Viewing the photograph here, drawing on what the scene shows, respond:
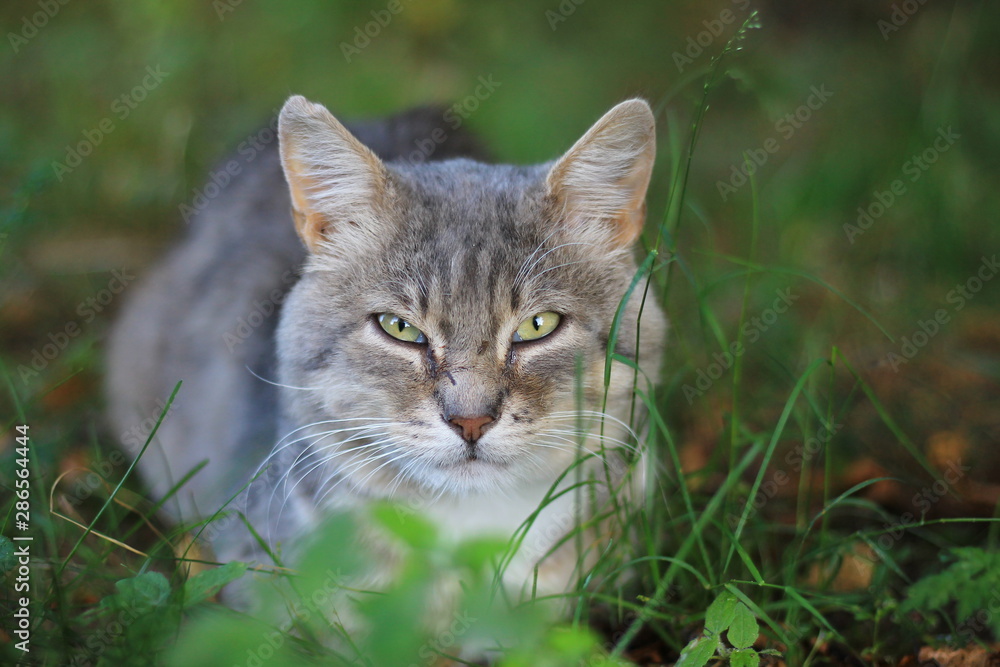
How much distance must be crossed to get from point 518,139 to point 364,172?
2.39 m

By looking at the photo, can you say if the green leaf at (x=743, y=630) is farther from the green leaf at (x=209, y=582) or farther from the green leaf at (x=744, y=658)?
the green leaf at (x=209, y=582)

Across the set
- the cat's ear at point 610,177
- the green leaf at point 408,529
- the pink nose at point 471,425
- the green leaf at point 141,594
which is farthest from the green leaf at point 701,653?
the green leaf at point 141,594

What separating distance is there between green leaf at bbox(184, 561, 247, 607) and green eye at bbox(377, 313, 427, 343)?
26.8 inches

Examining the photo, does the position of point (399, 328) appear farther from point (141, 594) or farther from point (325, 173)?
point (141, 594)

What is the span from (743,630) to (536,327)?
88 centimetres

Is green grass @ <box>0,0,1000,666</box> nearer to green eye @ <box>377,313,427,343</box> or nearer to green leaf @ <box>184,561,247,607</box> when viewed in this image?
green leaf @ <box>184,561,247,607</box>

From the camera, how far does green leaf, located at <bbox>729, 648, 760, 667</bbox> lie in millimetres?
1843

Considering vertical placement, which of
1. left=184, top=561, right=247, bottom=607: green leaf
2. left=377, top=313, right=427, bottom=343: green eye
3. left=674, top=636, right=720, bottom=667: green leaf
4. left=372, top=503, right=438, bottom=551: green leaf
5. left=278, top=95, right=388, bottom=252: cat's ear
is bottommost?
left=674, top=636, right=720, bottom=667: green leaf

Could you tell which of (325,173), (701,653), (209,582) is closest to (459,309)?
(325,173)

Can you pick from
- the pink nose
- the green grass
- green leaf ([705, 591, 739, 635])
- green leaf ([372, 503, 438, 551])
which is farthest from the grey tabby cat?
green leaf ([372, 503, 438, 551])

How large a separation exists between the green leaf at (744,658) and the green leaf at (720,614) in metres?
0.06

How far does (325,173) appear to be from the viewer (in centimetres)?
226

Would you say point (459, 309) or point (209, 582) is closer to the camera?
point (209, 582)

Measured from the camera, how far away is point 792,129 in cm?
534
